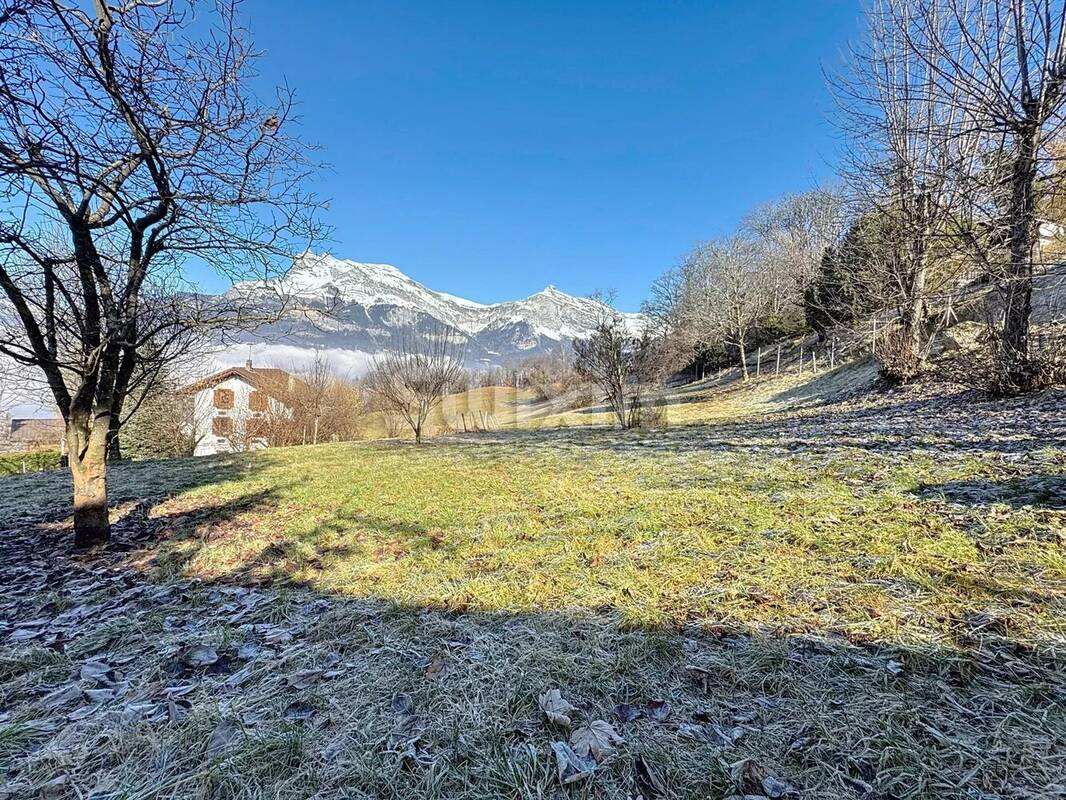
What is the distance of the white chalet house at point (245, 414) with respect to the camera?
1752cm

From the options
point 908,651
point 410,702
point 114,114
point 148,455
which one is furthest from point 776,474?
point 148,455

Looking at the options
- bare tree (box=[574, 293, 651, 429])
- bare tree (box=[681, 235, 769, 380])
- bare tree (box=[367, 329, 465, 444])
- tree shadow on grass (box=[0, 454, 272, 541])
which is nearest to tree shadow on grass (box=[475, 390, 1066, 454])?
bare tree (box=[574, 293, 651, 429])

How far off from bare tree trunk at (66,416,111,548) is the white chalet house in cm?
1481

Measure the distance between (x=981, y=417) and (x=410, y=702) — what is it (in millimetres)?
8456

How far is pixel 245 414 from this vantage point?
19.2m

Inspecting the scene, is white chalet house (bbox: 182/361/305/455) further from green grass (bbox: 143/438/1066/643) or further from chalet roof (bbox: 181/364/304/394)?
green grass (bbox: 143/438/1066/643)

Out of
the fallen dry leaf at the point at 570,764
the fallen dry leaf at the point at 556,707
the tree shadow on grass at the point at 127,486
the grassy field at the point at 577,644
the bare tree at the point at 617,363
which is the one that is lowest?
the fallen dry leaf at the point at 570,764

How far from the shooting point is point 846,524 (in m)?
3.31

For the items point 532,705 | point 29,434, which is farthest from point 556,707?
point 29,434

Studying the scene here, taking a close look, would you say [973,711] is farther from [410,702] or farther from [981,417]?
[981,417]

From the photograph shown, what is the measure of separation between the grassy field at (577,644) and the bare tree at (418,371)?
815 cm

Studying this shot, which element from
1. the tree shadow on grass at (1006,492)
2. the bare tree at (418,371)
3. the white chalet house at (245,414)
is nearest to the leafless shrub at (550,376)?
the bare tree at (418,371)

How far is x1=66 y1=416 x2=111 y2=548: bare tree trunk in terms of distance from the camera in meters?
3.82

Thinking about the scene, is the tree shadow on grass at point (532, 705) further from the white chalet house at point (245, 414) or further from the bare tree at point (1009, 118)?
the white chalet house at point (245, 414)
